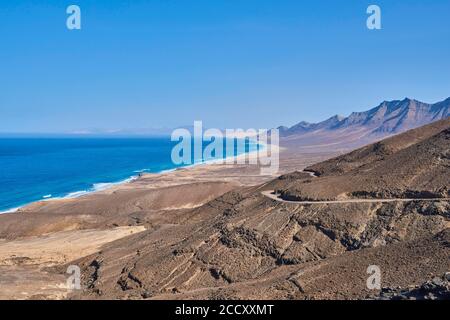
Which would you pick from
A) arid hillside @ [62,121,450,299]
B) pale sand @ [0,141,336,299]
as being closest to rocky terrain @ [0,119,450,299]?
arid hillside @ [62,121,450,299]

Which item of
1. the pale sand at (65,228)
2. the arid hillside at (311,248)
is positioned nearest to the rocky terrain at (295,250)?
the arid hillside at (311,248)

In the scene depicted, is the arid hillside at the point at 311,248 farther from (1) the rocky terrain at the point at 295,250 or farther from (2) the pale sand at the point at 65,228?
(2) the pale sand at the point at 65,228

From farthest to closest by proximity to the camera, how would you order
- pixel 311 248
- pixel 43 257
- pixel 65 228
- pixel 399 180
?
1. pixel 65 228
2. pixel 43 257
3. pixel 399 180
4. pixel 311 248

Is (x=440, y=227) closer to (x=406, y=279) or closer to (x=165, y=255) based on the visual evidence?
(x=406, y=279)

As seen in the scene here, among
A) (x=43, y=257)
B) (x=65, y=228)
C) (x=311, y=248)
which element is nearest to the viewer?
(x=311, y=248)

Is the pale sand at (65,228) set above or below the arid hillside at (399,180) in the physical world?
below

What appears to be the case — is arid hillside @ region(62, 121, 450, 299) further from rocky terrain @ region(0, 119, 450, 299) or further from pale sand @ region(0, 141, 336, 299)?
pale sand @ region(0, 141, 336, 299)

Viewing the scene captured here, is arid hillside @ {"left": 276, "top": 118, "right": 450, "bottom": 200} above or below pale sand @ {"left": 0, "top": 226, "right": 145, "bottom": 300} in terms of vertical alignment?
above

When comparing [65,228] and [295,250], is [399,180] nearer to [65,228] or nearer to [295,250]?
[295,250]

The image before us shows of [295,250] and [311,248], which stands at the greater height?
[311,248]

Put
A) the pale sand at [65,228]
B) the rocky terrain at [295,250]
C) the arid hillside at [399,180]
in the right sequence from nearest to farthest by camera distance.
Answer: the rocky terrain at [295,250], the arid hillside at [399,180], the pale sand at [65,228]

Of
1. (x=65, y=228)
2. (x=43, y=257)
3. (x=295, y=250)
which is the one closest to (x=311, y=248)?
(x=295, y=250)
